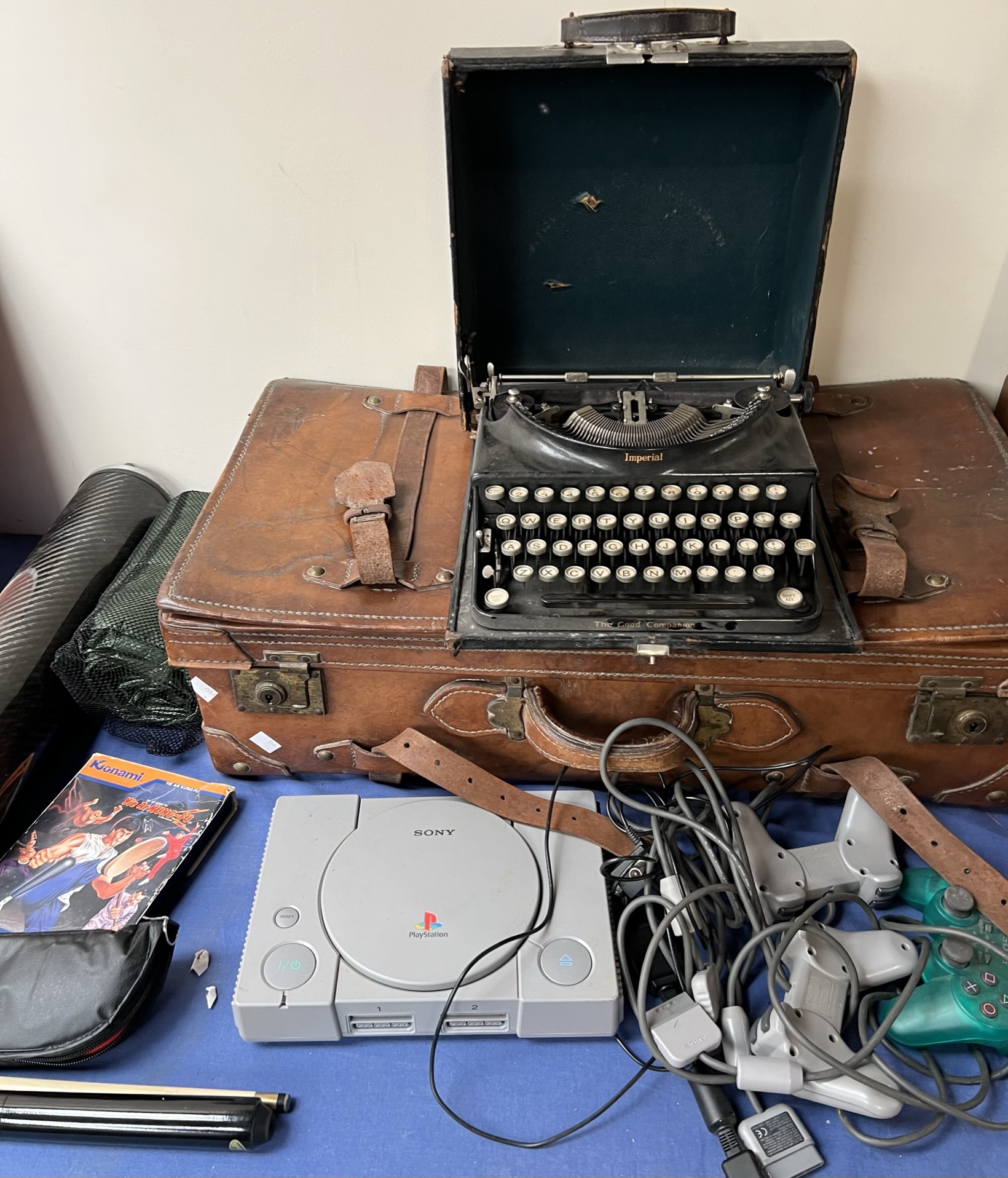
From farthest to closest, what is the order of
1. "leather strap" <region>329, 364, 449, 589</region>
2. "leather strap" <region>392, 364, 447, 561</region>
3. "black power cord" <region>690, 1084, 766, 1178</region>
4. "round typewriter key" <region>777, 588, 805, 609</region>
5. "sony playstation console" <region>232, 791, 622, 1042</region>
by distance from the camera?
"leather strap" <region>392, 364, 447, 561</region>, "leather strap" <region>329, 364, 449, 589</region>, "round typewriter key" <region>777, 588, 805, 609</region>, "sony playstation console" <region>232, 791, 622, 1042</region>, "black power cord" <region>690, 1084, 766, 1178</region>

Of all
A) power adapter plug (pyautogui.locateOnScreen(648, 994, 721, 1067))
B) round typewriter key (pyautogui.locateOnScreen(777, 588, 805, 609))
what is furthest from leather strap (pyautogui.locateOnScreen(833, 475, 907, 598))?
power adapter plug (pyautogui.locateOnScreen(648, 994, 721, 1067))

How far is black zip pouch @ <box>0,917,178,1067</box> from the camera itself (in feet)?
4.20

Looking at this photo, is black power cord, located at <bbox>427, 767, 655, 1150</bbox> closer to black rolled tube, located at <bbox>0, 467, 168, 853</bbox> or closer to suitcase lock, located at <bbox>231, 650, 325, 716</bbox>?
suitcase lock, located at <bbox>231, 650, 325, 716</bbox>

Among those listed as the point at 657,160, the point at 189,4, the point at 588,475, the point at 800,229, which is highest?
the point at 189,4

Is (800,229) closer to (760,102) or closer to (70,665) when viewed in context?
(760,102)

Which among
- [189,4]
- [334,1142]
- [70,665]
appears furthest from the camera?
[70,665]

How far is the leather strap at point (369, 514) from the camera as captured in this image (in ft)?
4.98

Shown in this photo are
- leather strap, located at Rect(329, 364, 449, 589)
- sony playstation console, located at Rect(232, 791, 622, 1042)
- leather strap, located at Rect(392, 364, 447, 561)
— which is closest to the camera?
sony playstation console, located at Rect(232, 791, 622, 1042)

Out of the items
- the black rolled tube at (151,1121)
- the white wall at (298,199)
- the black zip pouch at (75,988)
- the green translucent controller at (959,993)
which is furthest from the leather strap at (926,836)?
the black zip pouch at (75,988)

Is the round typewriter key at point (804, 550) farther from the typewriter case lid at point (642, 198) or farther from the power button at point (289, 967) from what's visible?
Answer: the power button at point (289, 967)

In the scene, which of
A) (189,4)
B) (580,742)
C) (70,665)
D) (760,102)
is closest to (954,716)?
(580,742)

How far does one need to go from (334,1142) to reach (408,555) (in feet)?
2.96

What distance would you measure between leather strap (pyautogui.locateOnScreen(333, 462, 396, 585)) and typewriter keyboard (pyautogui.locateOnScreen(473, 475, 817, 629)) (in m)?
0.16

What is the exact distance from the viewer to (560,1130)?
4.11ft
